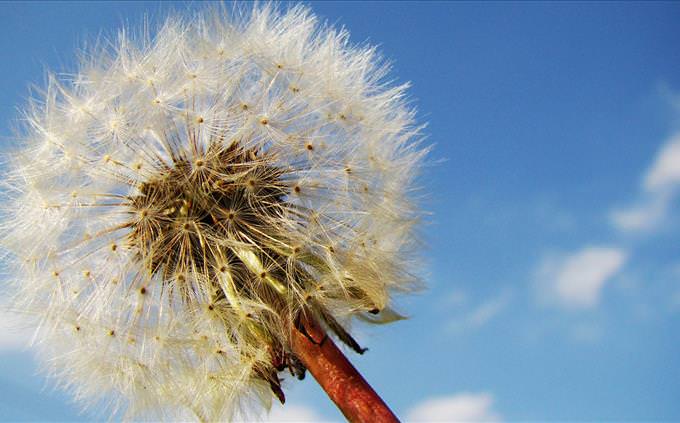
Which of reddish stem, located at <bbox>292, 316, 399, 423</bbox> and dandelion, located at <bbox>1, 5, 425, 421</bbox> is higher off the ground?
dandelion, located at <bbox>1, 5, 425, 421</bbox>

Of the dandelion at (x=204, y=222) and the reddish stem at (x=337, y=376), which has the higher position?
the dandelion at (x=204, y=222)

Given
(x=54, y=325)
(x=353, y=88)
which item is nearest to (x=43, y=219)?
(x=54, y=325)

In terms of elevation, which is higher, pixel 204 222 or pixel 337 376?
pixel 204 222

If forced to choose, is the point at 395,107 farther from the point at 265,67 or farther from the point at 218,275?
the point at 218,275

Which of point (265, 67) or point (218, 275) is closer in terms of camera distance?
point (218, 275)
